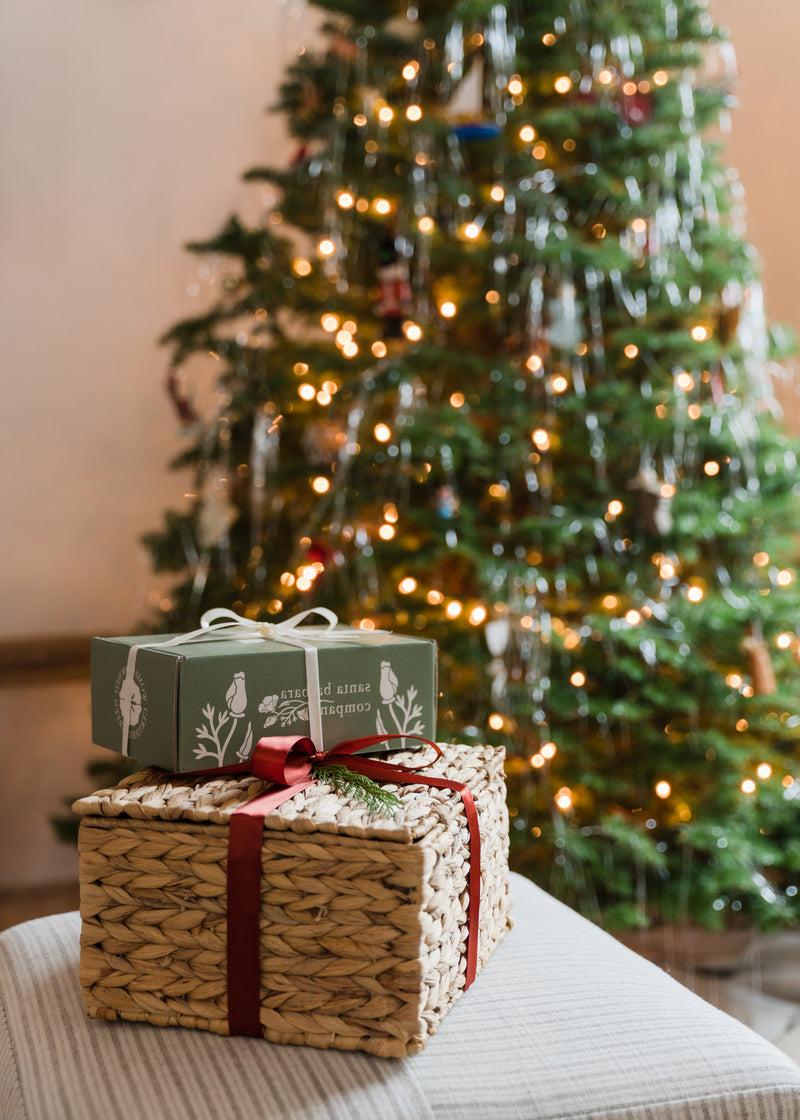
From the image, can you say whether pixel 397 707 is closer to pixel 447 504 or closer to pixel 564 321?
pixel 447 504

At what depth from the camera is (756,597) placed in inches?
80.5

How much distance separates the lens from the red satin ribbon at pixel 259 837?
2.52 feet

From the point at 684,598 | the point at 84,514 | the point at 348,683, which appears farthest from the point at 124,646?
the point at 84,514

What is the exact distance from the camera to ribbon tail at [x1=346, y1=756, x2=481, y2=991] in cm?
85

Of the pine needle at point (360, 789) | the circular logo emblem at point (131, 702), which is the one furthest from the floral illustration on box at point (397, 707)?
the circular logo emblem at point (131, 702)

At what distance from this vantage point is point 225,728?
2.92 feet

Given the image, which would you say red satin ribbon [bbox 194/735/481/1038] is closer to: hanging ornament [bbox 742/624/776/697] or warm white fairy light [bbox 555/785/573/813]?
warm white fairy light [bbox 555/785/573/813]

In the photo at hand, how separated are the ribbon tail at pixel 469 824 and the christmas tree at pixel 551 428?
1039 mm

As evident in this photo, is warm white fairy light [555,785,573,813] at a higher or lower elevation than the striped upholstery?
lower

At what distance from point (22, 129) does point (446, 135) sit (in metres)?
1.34

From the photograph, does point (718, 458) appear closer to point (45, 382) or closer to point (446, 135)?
point (446, 135)

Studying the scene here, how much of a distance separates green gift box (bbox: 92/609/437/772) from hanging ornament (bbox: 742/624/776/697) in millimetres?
1188

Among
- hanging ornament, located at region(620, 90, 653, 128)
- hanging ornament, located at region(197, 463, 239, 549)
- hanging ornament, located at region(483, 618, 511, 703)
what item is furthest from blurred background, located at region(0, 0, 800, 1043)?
hanging ornament, located at region(483, 618, 511, 703)

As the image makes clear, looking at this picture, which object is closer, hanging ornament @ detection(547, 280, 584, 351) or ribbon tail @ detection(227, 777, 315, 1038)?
ribbon tail @ detection(227, 777, 315, 1038)
